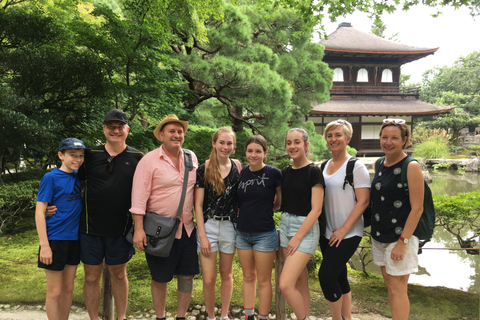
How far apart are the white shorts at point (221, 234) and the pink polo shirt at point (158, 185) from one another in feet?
0.71

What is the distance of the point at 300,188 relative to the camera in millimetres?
2254

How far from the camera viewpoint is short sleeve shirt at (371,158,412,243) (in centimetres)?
213

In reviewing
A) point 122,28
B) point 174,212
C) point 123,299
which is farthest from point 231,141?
point 122,28

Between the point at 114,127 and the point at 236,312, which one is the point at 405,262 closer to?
the point at 236,312

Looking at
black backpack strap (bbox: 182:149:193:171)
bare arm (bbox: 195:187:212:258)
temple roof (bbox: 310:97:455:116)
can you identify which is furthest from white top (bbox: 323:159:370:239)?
temple roof (bbox: 310:97:455:116)

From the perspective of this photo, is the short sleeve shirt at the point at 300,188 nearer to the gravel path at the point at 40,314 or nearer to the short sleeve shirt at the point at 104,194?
the short sleeve shirt at the point at 104,194

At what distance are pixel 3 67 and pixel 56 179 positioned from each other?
3.93 meters

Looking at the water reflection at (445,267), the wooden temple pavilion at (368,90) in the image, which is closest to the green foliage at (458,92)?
the wooden temple pavilion at (368,90)

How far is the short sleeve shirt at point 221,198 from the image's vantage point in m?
2.39

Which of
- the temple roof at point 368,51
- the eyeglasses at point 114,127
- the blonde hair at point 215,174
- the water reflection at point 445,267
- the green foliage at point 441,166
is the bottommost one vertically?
the water reflection at point 445,267

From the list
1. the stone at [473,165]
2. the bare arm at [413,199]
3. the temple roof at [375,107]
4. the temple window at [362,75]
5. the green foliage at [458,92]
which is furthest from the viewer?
the green foliage at [458,92]

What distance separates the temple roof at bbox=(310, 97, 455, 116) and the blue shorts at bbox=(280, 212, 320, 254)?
15.8m

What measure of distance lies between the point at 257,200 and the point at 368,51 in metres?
19.5

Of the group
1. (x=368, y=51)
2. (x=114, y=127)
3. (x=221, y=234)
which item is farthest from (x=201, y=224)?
(x=368, y=51)
